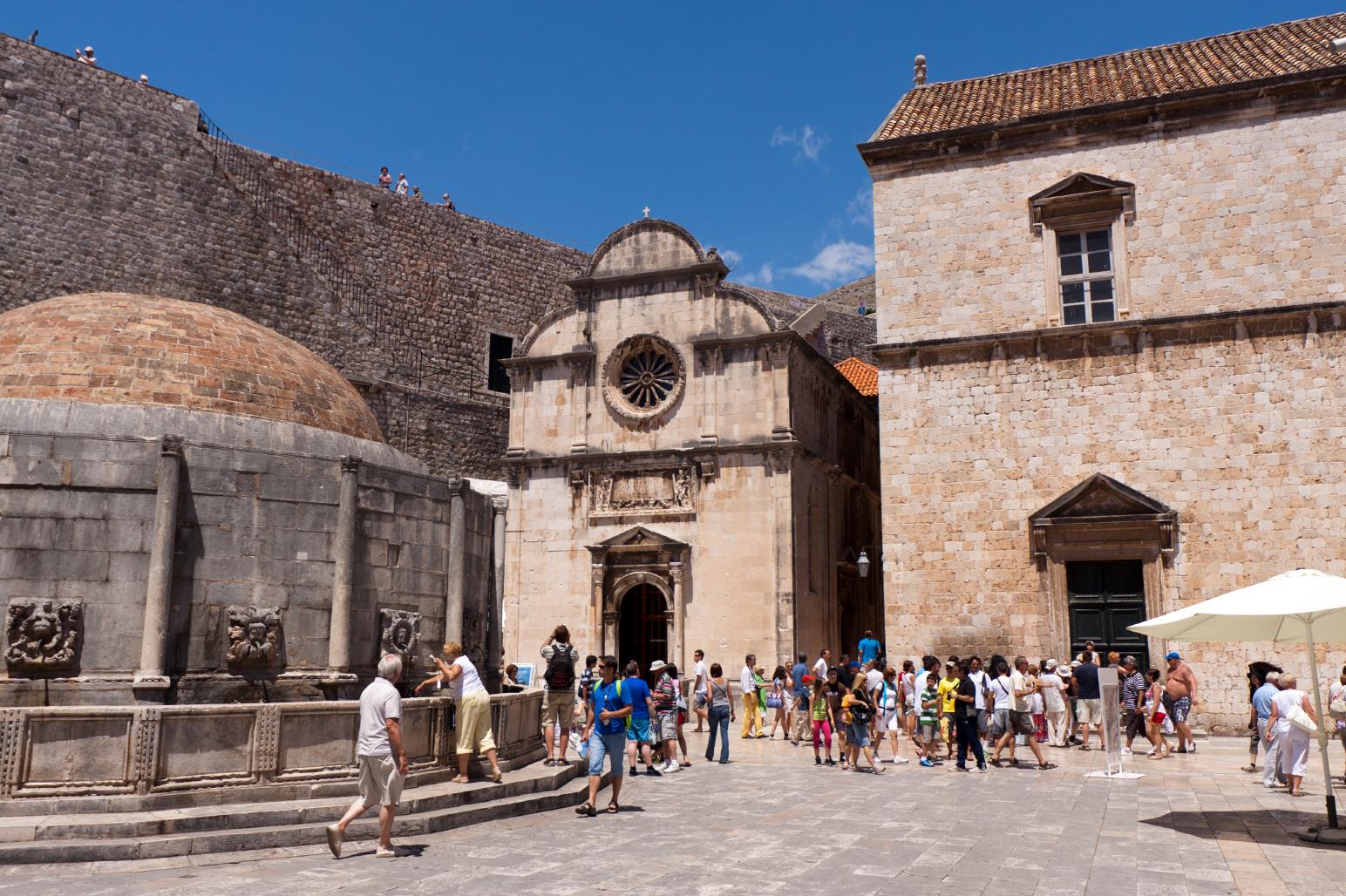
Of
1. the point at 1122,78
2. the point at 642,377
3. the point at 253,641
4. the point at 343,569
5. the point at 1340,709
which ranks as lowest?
the point at 1340,709

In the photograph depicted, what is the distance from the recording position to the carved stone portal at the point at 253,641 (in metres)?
9.75

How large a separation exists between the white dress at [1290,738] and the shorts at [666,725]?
659 centimetres

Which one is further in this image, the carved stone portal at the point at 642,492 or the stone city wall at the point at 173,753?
the carved stone portal at the point at 642,492

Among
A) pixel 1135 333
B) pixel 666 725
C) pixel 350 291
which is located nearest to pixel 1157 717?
pixel 666 725

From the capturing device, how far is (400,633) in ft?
36.3

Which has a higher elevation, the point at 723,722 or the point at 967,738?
the point at 723,722

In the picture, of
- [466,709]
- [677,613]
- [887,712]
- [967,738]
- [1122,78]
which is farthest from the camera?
[677,613]

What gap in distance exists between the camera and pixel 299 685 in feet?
33.0

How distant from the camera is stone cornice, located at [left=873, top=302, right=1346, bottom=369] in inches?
710

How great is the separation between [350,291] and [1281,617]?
27.8 m

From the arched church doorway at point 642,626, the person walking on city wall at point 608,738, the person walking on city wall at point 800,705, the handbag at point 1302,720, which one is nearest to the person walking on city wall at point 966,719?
the handbag at point 1302,720

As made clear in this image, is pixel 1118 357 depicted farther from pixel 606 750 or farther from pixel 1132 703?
pixel 606 750

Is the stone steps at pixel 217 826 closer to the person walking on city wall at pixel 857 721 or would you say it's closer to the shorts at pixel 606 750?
the shorts at pixel 606 750

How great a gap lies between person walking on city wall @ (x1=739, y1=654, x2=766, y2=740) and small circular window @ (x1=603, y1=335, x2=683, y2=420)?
8.21m
